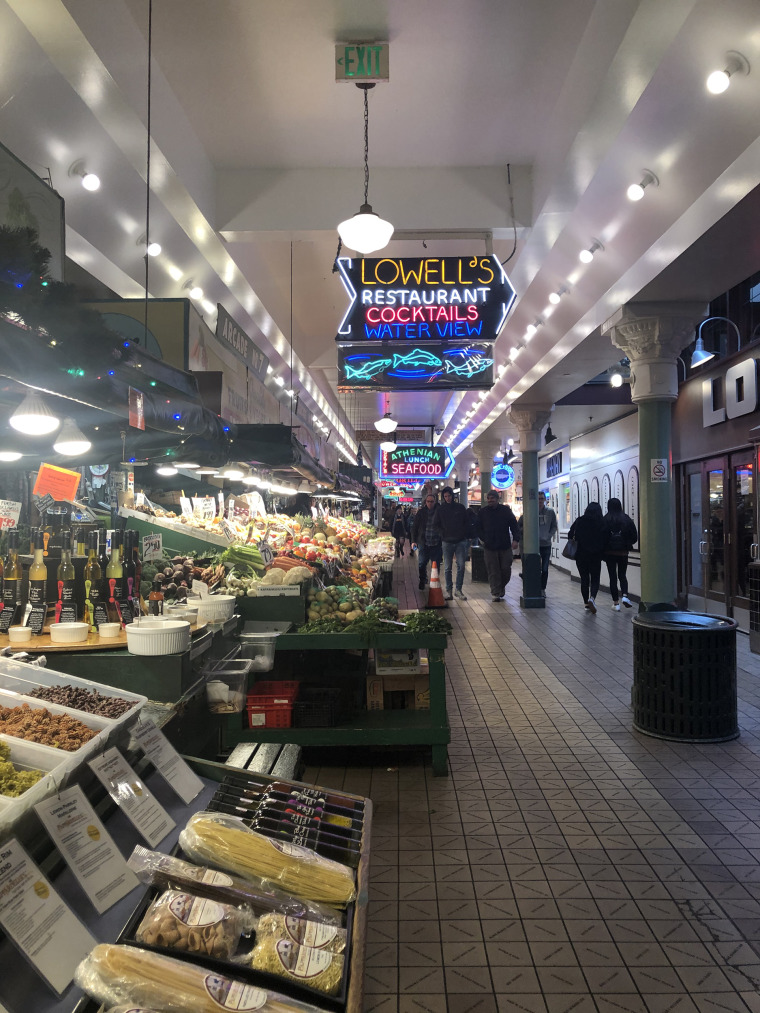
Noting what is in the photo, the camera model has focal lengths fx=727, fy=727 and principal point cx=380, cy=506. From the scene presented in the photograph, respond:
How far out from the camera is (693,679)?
5.27m

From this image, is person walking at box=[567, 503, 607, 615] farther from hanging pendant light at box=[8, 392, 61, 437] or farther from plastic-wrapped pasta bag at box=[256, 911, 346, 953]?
plastic-wrapped pasta bag at box=[256, 911, 346, 953]

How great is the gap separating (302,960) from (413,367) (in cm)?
516

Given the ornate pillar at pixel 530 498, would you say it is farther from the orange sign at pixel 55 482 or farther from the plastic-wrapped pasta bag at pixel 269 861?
the plastic-wrapped pasta bag at pixel 269 861

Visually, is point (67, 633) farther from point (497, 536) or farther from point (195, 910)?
point (497, 536)

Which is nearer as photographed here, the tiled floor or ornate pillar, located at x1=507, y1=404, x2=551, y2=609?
the tiled floor

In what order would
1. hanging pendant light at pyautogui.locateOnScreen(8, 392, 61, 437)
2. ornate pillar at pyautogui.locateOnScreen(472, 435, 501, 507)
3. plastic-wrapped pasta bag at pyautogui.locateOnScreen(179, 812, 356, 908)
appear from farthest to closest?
1. ornate pillar at pyautogui.locateOnScreen(472, 435, 501, 507)
2. hanging pendant light at pyautogui.locateOnScreen(8, 392, 61, 437)
3. plastic-wrapped pasta bag at pyautogui.locateOnScreen(179, 812, 356, 908)

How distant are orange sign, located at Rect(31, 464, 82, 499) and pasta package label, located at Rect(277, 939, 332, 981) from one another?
8.55ft

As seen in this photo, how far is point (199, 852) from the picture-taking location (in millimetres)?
2004

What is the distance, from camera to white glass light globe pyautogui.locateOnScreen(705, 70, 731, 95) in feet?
12.5

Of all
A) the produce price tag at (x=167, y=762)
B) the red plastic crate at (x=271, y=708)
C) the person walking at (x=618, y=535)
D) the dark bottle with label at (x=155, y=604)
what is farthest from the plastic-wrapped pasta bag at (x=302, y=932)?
the person walking at (x=618, y=535)

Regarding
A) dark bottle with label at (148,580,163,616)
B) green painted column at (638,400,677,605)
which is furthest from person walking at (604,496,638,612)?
dark bottle with label at (148,580,163,616)

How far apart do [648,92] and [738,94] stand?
0.47m

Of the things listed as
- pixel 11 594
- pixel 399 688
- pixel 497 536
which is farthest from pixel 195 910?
pixel 497 536

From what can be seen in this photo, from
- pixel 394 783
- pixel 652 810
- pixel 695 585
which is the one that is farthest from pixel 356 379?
pixel 695 585
